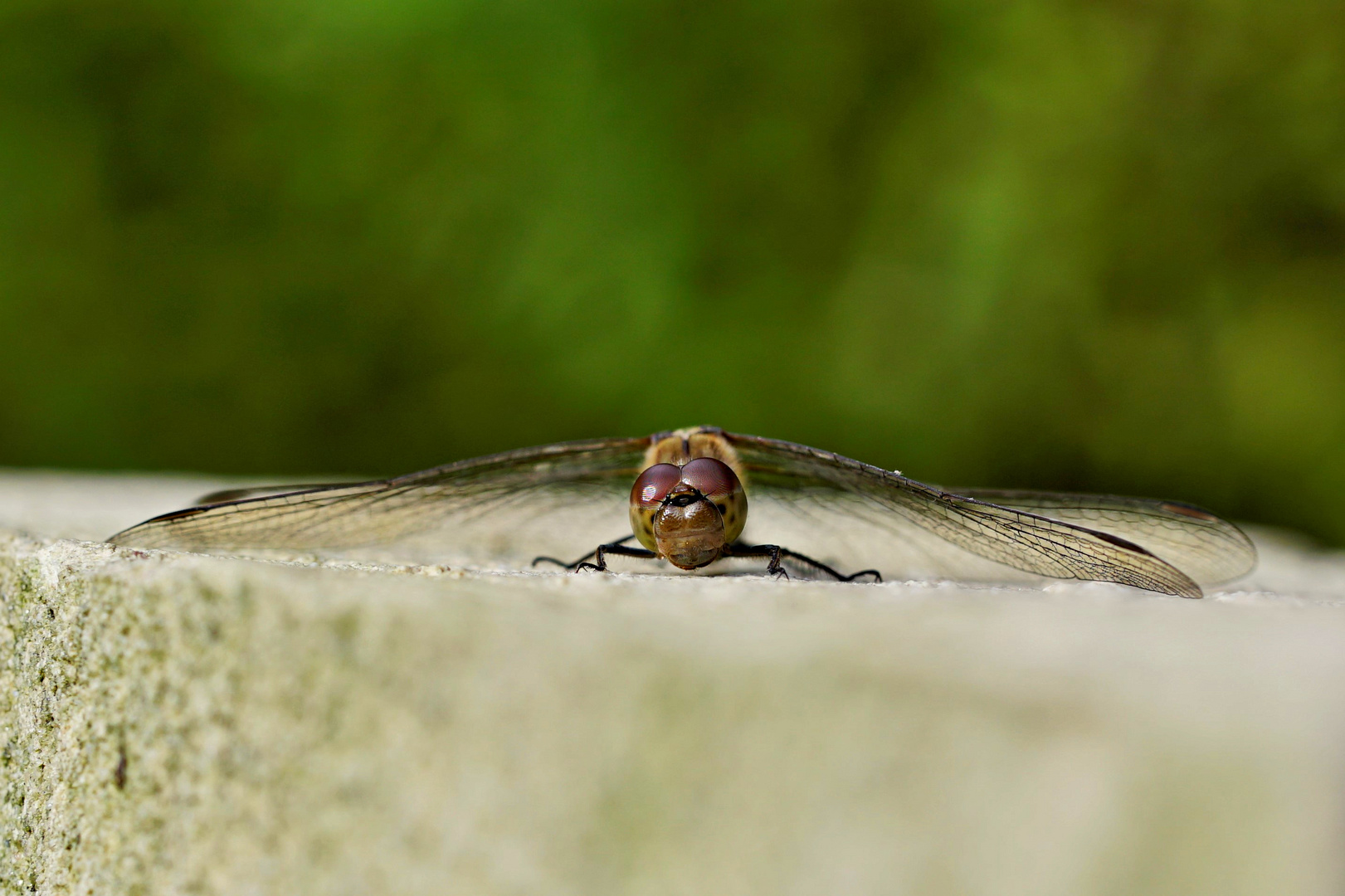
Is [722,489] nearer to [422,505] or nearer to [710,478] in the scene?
[710,478]

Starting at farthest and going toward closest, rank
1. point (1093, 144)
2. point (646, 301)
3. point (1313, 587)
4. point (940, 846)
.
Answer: point (646, 301) < point (1093, 144) < point (1313, 587) < point (940, 846)

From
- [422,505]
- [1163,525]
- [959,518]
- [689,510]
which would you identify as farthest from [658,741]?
[1163,525]

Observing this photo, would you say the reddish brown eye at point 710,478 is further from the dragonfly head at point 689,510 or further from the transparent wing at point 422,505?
the transparent wing at point 422,505

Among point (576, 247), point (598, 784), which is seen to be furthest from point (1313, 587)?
point (576, 247)

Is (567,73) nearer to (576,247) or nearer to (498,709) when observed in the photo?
(576,247)

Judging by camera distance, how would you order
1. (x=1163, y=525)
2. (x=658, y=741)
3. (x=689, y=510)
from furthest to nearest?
(x=1163, y=525) → (x=689, y=510) → (x=658, y=741)

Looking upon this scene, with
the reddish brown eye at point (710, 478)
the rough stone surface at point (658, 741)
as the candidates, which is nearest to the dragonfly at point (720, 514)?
the reddish brown eye at point (710, 478)

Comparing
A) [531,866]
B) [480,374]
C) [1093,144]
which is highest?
[1093,144]
